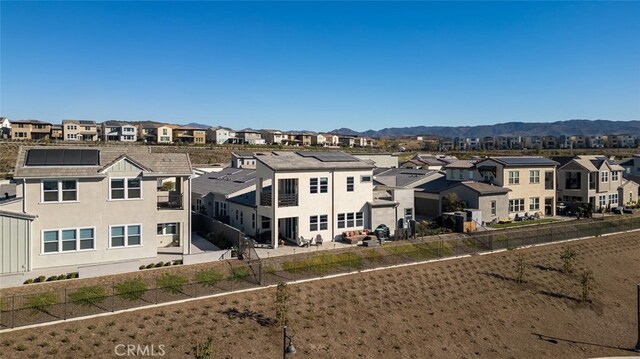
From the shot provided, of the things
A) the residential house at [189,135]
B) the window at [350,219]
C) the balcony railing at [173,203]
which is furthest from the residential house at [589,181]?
the residential house at [189,135]

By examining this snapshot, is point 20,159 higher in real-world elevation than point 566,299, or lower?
higher

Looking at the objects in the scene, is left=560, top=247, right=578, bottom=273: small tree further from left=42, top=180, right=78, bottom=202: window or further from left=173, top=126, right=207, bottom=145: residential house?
left=173, top=126, right=207, bottom=145: residential house

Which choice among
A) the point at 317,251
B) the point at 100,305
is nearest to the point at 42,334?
the point at 100,305

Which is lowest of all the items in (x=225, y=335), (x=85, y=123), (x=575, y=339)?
(x=575, y=339)

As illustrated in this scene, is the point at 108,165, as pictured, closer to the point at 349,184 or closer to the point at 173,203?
the point at 173,203

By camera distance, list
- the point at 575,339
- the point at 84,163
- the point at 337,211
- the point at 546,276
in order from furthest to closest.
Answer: the point at 337,211 → the point at 546,276 → the point at 84,163 → the point at 575,339

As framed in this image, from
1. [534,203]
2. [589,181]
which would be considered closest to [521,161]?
[534,203]

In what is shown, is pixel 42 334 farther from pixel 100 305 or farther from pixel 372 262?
pixel 372 262
